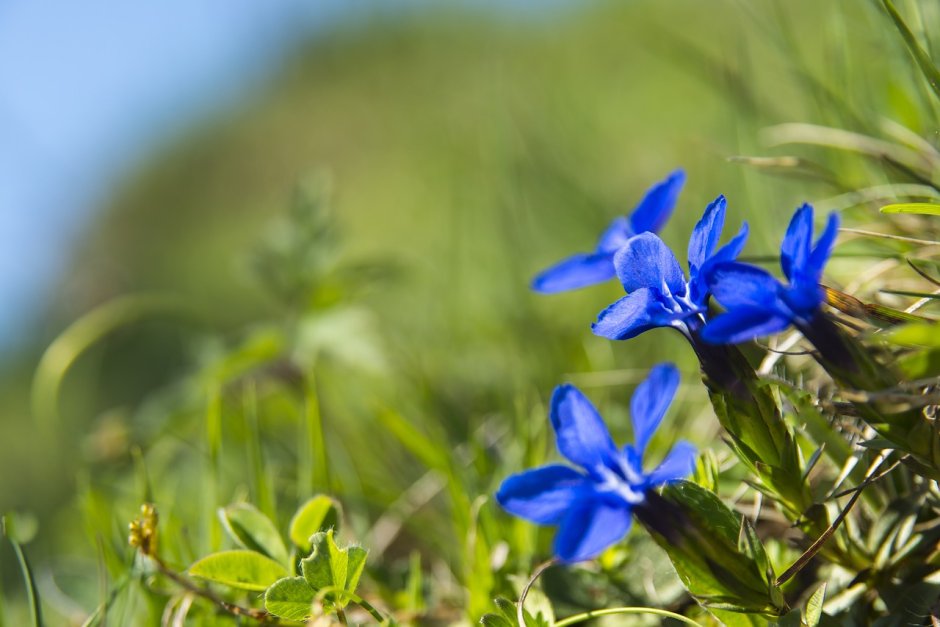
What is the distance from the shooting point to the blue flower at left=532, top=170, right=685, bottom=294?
870 millimetres

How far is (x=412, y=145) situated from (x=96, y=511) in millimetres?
3367

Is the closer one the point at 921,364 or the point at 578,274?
the point at 921,364

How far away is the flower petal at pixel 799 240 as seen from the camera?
652mm

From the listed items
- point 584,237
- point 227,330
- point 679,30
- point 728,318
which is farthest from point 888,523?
point 679,30

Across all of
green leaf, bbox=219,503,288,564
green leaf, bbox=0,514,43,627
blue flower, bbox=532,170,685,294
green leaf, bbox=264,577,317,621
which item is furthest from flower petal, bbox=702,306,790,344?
green leaf, bbox=0,514,43,627

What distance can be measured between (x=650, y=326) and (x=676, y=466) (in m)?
0.13

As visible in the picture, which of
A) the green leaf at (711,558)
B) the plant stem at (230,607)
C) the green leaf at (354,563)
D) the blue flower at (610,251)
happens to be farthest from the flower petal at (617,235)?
the plant stem at (230,607)

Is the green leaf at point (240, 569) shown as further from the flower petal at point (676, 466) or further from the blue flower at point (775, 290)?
the blue flower at point (775, 290)

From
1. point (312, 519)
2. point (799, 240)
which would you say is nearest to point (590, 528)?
point (799, 240)

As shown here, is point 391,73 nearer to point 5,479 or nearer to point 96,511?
point 5,479

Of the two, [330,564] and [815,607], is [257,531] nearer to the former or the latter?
[330,564]

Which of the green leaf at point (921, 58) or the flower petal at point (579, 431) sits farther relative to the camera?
the green leaf at point (921, 58)

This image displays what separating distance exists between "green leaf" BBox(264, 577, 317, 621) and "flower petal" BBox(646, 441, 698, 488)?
0.37 m

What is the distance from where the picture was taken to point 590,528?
2.21ft
